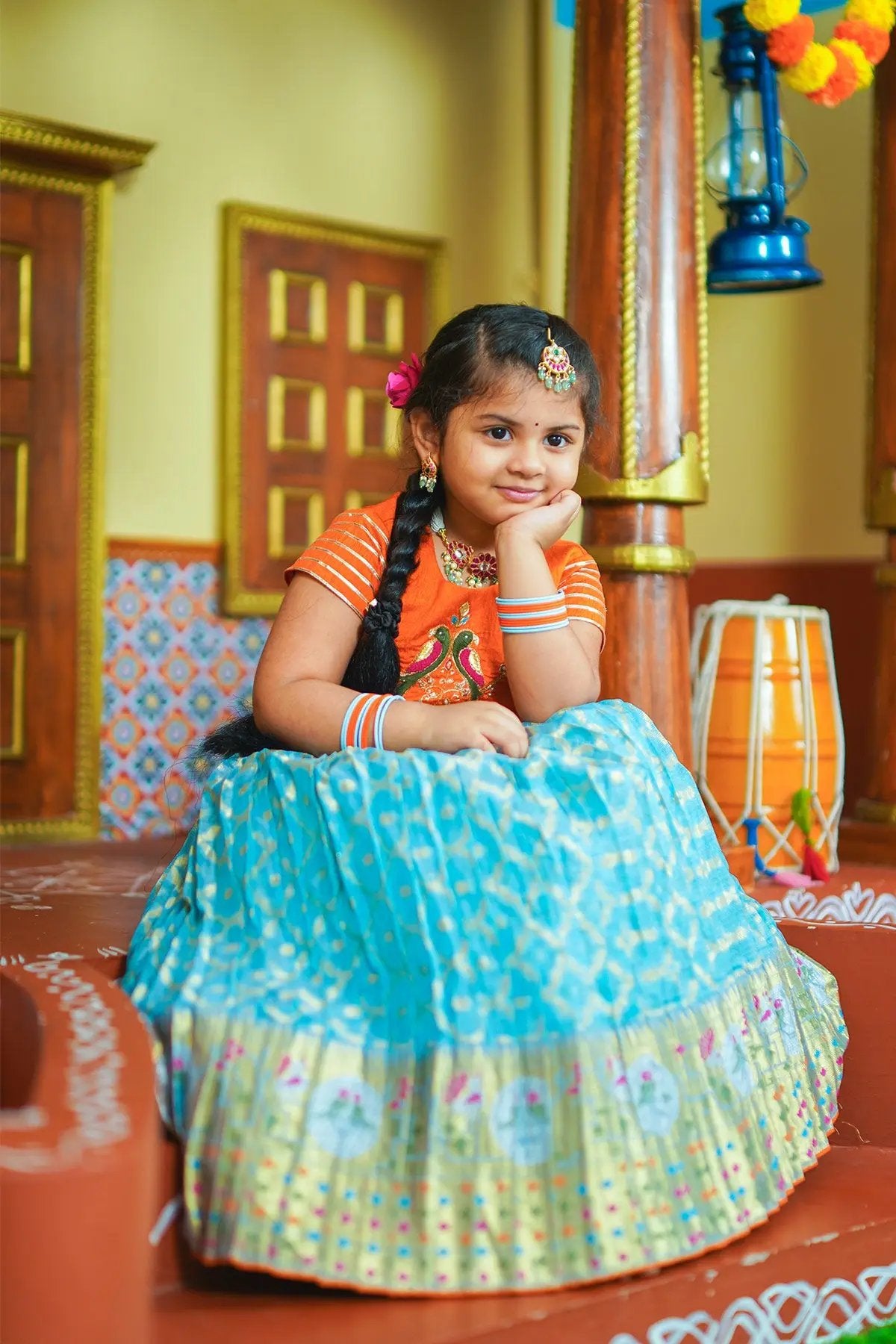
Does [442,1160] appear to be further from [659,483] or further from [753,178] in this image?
[753,178]

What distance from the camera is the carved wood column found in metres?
4.14

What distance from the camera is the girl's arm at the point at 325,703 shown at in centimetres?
225

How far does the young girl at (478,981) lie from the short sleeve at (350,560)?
0.03 metres

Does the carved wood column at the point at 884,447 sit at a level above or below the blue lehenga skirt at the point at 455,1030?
above

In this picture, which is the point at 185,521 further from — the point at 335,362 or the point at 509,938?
the point at 509,938

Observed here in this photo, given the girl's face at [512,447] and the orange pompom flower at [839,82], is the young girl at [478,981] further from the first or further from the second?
the orange pompom flower at [839,82]

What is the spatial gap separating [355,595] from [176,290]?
2511 mm

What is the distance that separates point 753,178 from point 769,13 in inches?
16.4

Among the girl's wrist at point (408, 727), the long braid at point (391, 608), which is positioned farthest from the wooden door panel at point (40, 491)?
the girl's wrist at point (408, 727)

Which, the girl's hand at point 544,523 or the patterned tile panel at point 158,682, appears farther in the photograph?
the patterned tile panel at point 158,682

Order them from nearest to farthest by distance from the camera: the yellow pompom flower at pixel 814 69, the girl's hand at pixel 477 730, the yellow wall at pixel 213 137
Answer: the girl's hand at pixel 477 730, the yellow pompom flower at pixel 814 69, the yellow wall at pixel 213 137

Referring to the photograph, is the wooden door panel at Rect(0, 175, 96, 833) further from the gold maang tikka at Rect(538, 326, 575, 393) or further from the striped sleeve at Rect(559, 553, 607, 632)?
the gold maang tikka at Rect(538, 326, 575, 393)

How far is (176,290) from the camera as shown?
187 inches

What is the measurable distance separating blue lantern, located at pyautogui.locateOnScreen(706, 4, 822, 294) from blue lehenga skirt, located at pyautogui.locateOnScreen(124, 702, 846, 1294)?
197cm
